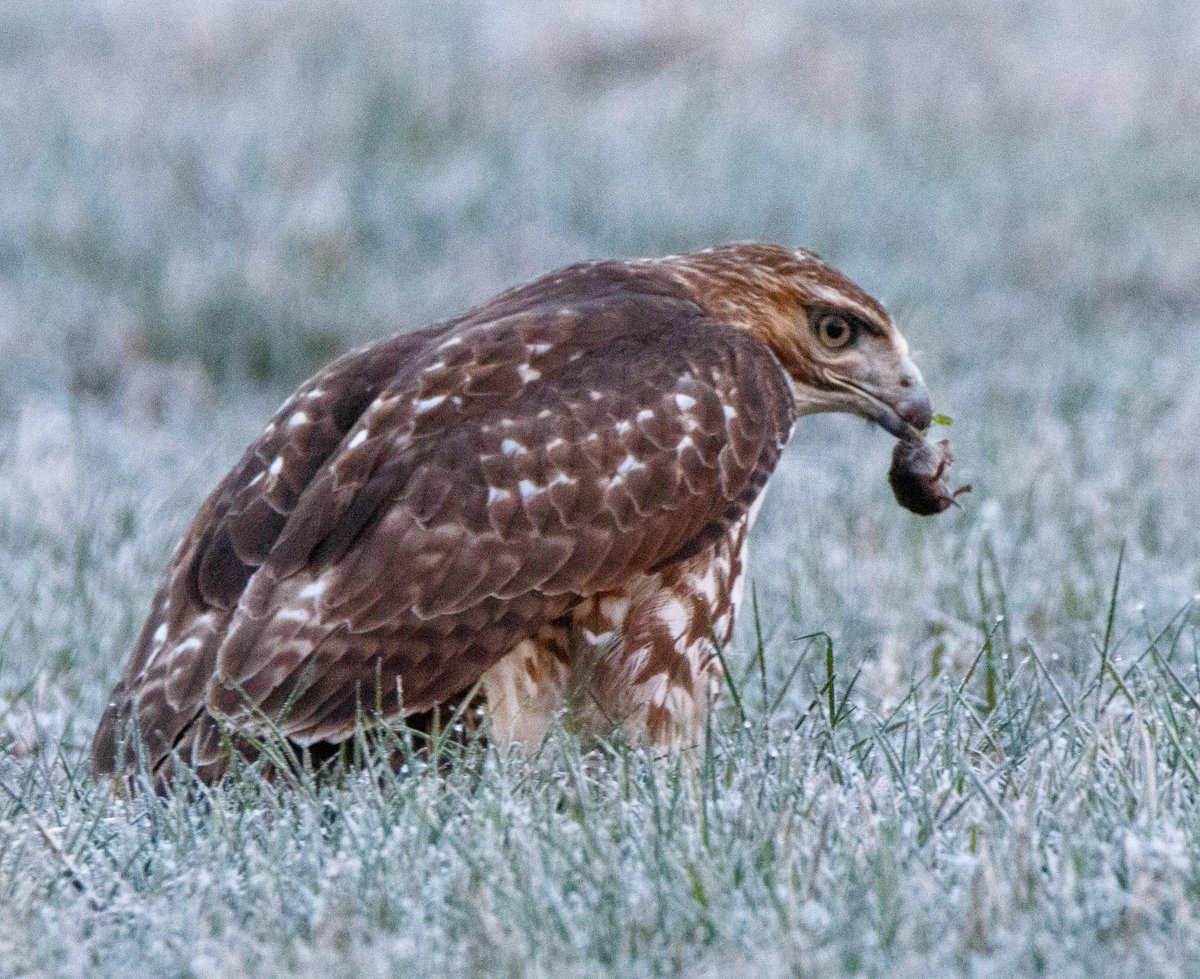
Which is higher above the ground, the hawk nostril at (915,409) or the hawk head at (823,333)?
the hawk head at (823,333)

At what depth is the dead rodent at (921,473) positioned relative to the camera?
4551mm

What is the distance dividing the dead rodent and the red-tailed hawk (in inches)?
16.4

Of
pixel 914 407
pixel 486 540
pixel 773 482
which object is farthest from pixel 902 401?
pixel 773 482

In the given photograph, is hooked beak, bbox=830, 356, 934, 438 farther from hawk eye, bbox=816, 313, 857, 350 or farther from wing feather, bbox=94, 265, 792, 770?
wing feather, bbox=94, 265, 792, 770

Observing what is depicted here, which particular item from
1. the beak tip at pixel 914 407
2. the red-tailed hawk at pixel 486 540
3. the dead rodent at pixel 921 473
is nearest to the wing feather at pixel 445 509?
the red-tailed hawk at pixel 486 540

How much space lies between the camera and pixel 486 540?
12.4 feet

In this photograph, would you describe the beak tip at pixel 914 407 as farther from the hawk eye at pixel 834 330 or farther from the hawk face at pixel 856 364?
the hawk eye at pixel 834 330

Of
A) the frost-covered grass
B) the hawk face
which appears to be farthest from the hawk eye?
the frost-covered grass

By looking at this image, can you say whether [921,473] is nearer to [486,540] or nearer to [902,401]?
[902,401]

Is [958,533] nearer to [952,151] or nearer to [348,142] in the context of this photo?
[348,142]

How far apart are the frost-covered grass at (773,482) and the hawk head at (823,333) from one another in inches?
17.8

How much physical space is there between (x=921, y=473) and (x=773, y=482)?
2021mm

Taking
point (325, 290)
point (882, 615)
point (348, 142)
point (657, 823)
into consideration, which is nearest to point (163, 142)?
point (348, 142)

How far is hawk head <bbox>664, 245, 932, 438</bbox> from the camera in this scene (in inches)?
173
